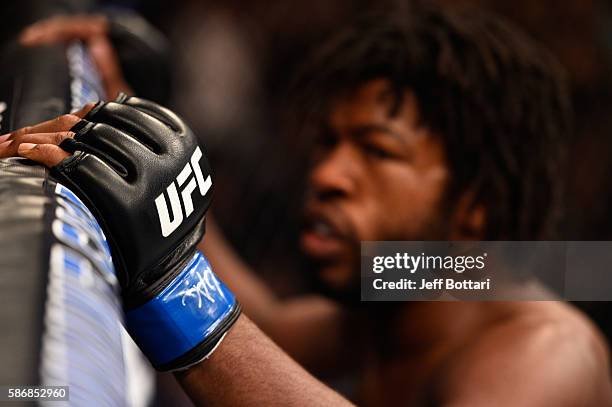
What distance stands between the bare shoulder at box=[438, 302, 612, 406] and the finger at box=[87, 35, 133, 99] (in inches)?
19.1

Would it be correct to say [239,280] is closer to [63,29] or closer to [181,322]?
[63,29]

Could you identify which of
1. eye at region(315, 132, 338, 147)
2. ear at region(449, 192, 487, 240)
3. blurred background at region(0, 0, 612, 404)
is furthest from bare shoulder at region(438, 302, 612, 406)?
blurred background at region(0, 0, 612, 404)

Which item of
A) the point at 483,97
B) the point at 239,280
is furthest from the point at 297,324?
the point at 483,97

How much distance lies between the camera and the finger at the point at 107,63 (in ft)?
2.92

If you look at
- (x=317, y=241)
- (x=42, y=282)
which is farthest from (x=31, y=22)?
(x=42, y=282)

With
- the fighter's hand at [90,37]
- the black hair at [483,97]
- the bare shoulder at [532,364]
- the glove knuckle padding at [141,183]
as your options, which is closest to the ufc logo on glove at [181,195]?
the glove knuckle padding at [141,183]

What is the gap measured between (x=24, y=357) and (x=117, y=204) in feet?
0.46

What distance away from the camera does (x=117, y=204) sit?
41cm

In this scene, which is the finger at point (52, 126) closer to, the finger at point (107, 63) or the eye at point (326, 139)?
the finger at point (107, 63)

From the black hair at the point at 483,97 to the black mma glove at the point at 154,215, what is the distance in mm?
546

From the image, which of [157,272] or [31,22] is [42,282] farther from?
[31,22]

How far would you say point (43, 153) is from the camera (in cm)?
41

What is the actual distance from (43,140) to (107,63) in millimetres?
501

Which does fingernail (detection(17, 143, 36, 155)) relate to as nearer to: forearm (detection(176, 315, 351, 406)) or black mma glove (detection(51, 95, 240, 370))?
black mma glove (detection(51, 95, 240, 370))
